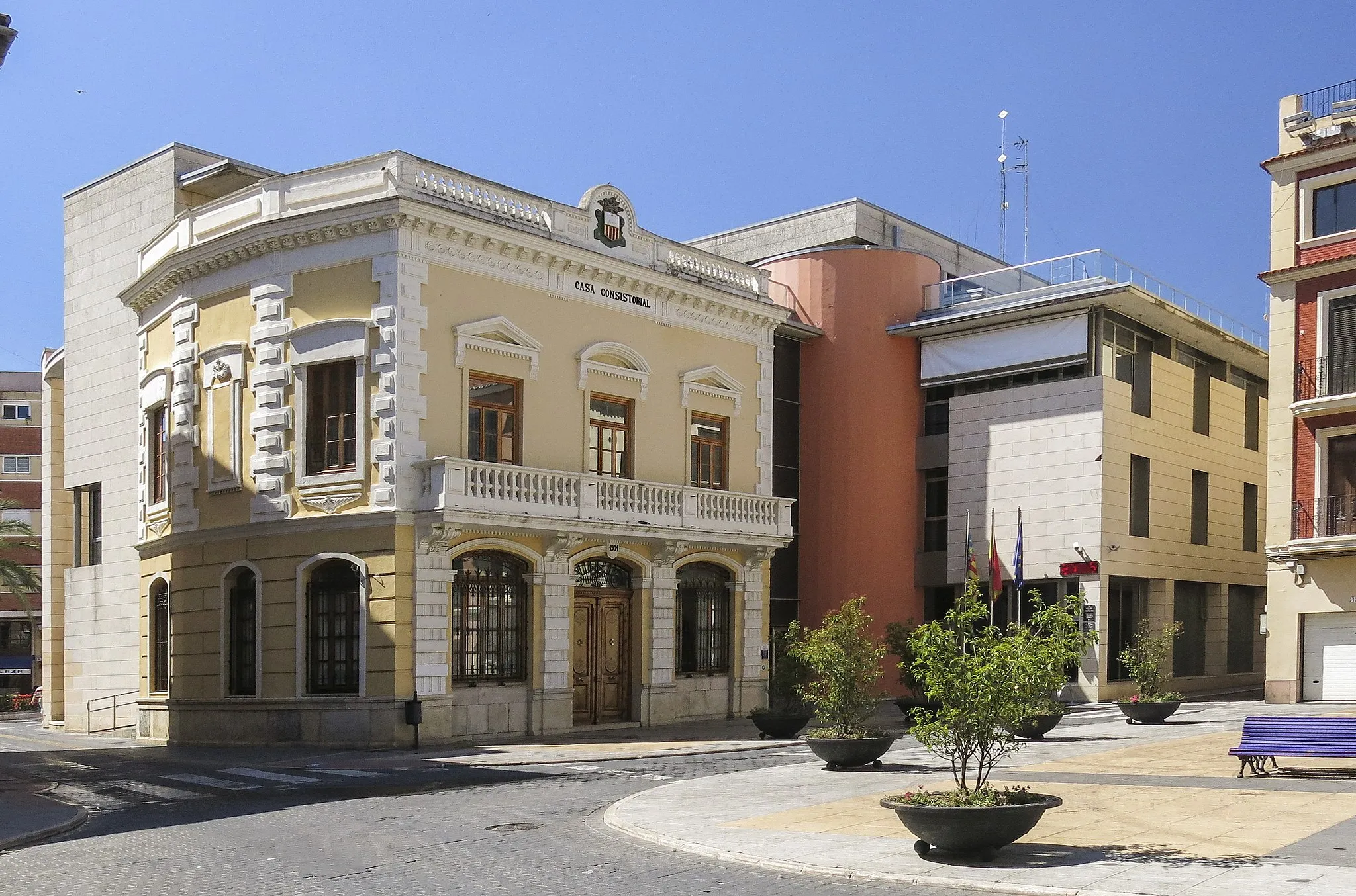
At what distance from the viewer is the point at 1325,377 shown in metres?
33.5

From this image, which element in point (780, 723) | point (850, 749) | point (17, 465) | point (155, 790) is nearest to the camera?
point (155, 790)

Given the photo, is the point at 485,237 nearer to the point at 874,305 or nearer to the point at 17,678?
the point at 874,305

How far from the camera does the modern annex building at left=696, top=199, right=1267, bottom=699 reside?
122ft

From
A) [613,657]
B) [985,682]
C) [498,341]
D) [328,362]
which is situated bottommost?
[613,657]

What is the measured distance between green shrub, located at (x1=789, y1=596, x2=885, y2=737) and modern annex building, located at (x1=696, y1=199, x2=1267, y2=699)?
59.0 feet

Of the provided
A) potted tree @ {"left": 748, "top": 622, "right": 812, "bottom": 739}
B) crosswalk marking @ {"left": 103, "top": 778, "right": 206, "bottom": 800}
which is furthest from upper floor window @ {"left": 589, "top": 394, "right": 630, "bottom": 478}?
crosswalk marking @ {"left": 103, "top": 778, "right": 206, "bottom": 800}

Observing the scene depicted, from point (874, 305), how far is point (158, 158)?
19.9 meters

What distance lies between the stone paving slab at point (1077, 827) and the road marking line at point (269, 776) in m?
5.82

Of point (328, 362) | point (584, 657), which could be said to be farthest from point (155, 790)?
point (584, 657)

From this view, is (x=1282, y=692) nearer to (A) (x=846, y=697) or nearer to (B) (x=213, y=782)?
(A) (x=846, y=697)

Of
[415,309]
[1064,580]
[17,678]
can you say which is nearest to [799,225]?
[1064,580]

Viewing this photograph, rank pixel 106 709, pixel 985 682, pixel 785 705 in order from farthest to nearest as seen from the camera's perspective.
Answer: pixel 106 709 < pixel 785 705 < pixel 985 682

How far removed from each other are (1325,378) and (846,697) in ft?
64.1

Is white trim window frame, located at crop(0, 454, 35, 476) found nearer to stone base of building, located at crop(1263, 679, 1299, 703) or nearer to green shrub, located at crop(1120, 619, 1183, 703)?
green shrub, located at crop(1120, 619, 1183, 703)
